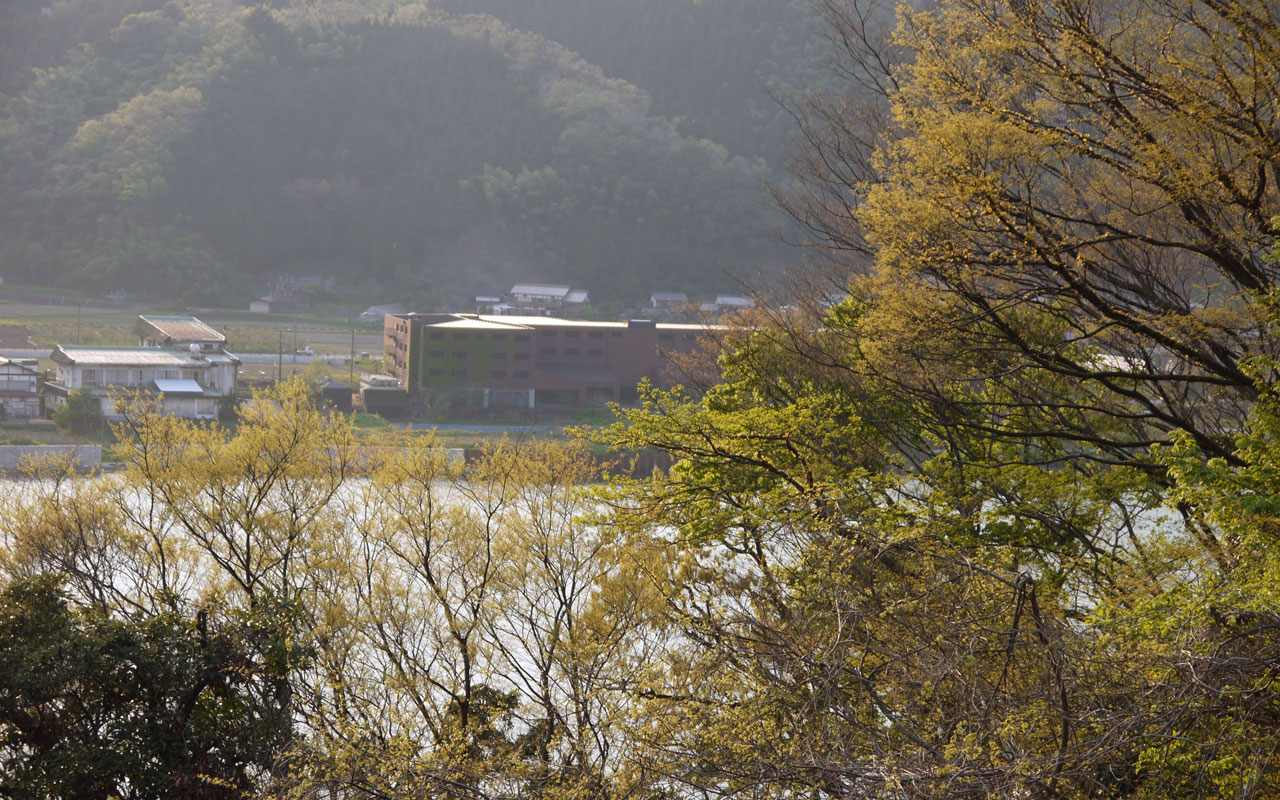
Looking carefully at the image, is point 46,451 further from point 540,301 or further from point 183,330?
point 540,301

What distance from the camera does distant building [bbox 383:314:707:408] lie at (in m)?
24.0

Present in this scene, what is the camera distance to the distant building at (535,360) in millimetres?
24000

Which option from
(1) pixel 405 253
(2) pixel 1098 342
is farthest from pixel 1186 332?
(1) pixel 405 253

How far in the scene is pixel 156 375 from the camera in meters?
22.4

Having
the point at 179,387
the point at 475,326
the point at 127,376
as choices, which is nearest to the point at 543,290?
the point at 475,326

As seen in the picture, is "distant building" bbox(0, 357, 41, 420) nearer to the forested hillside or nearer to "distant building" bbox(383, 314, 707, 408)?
"distant building" bbox(383, 314, 707, 408)

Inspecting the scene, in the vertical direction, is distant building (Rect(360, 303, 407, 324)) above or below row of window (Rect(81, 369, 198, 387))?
above

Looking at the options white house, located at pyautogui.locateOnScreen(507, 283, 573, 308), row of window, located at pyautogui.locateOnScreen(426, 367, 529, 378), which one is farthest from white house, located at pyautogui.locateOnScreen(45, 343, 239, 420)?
white house, located at pyautogui.locateOnScreen(507, 283, 573, 308)

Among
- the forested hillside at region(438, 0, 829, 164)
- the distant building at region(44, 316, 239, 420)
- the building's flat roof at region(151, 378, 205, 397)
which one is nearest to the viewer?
the distant building at region(44, 316, 239, 420)

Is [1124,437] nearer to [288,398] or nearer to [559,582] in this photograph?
[559,582]

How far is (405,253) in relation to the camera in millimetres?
46312

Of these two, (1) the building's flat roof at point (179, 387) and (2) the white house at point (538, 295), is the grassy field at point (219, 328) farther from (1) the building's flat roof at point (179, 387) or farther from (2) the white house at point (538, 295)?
(1) the building's flat roof at point (179, 387)

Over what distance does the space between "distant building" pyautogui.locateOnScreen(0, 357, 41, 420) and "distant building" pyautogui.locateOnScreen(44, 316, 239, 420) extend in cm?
35

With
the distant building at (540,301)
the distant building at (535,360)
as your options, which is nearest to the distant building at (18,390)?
the distant building at (535,360)
